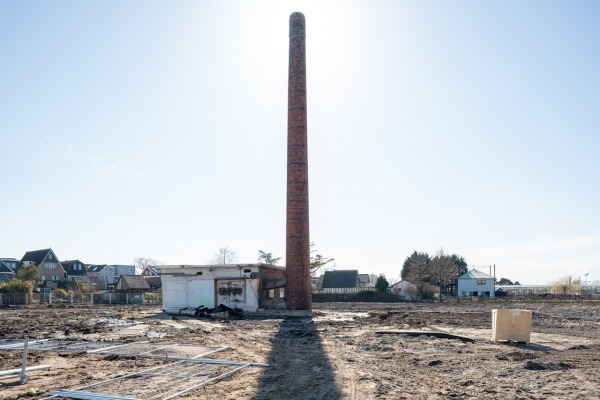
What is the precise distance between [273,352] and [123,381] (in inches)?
183

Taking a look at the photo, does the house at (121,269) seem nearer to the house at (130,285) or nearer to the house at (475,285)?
the house at (130,285)

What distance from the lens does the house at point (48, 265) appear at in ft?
235

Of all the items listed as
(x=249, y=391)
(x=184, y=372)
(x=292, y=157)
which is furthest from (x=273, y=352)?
(x=292, y=157)

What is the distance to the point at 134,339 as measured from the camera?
14.5 meters

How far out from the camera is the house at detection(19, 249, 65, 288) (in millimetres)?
71731

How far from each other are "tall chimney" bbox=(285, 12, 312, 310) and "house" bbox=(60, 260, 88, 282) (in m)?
63.7

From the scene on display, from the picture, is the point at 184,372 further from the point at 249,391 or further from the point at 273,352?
the point at 273,352

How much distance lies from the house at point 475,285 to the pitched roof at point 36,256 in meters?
Result: 62.3

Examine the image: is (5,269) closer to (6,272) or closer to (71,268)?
(6,272)

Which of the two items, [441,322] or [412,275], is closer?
[441,322]

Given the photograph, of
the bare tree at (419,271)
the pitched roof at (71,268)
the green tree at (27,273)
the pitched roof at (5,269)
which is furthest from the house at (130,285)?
the bare tree at (419,271)

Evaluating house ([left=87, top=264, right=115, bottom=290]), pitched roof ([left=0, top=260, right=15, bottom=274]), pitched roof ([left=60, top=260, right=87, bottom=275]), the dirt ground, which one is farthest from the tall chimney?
house ([left=87, top=264, right=115, bottom=290])

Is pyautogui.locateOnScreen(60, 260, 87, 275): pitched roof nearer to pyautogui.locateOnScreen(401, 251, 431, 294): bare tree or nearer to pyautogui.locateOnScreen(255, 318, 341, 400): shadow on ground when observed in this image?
pyautogui.locateOnScreen(401, 251, 431, 294): bare tree

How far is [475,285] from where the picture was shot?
6250 centimetres
